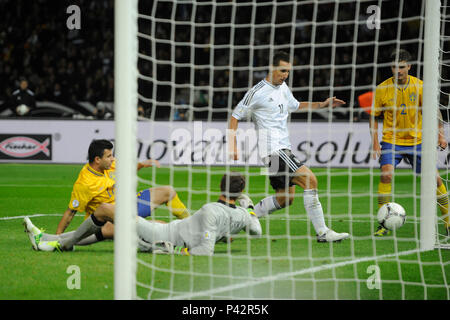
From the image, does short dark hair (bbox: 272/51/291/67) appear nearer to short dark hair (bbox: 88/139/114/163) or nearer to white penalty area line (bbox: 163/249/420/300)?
short dark hair (bbox: 88/139/114/163)

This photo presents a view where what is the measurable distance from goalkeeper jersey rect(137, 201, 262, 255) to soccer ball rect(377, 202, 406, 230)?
1567 millimetres

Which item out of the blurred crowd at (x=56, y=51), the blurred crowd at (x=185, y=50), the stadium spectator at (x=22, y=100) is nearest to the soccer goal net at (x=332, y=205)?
the blurred crowd at (x=185, y=50)

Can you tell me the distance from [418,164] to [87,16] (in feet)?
52.5

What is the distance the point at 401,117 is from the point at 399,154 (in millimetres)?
406

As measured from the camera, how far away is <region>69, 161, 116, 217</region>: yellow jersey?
683 centimetres

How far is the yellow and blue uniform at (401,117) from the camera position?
7.89 m

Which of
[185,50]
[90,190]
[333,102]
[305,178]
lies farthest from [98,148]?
[185,50]

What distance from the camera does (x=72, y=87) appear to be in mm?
20125

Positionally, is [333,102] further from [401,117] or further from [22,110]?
[22,110]

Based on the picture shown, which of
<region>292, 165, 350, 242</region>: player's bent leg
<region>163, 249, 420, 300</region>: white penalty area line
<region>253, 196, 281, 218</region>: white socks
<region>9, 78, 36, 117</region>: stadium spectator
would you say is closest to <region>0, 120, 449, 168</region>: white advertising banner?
<region>9, 78, 36, 117</region>: stadium spectator

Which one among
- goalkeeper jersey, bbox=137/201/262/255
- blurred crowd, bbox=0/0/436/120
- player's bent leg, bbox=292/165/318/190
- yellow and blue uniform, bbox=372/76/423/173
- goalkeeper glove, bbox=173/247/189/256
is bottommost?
goalkeeper glove, bbox=173/247/189/256

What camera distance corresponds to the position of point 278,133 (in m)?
7.58

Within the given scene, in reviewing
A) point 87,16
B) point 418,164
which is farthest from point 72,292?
point 87,16

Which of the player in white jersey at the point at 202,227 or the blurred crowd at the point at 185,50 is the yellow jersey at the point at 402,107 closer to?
the player in white jersey at the point at 202,227
